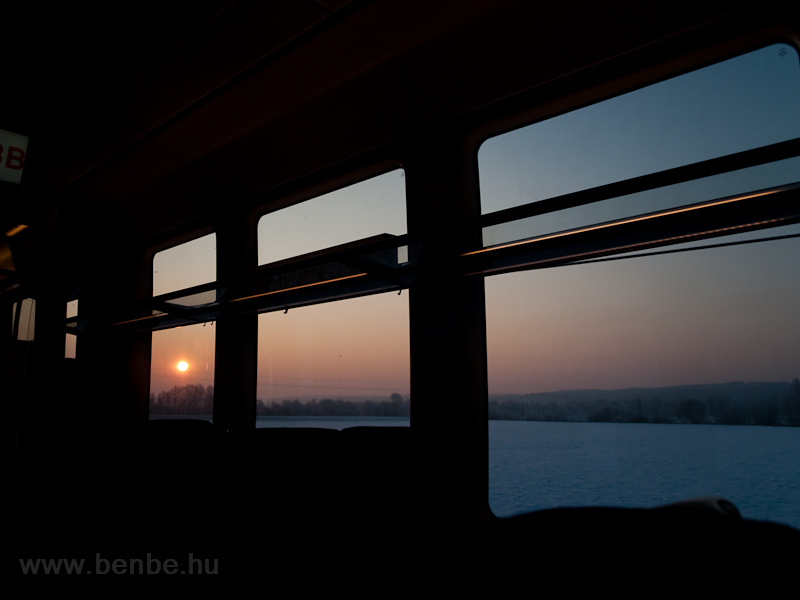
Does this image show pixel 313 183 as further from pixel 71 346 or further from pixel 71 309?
pixel 71 346

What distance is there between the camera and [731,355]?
7.58 feet

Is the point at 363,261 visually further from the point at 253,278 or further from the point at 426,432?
the point at 426,432

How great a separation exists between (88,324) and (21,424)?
69.5 inches

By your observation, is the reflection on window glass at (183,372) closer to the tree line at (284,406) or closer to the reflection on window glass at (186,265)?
the tree line at (284,406)

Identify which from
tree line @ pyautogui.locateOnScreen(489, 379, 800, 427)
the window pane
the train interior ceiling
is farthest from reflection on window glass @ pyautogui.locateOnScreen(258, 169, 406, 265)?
the window pane

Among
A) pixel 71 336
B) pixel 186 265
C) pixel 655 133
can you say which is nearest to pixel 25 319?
pixel 186 265

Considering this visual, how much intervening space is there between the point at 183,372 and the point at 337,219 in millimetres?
2407

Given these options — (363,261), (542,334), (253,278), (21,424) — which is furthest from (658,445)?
(21,424)

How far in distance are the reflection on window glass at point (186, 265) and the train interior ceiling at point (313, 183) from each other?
63 cm

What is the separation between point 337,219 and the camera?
4039 mm

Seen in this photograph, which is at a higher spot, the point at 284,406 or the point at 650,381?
the point at 650,381

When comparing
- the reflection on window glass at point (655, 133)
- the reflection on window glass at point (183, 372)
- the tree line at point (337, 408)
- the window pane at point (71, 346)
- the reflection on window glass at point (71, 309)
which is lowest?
the tree line at point (337, 408)

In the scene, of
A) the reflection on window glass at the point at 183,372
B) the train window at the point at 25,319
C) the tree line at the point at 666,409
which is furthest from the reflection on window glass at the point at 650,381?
the train window at the point at 25,319

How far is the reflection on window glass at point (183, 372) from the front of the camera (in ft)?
15.9
